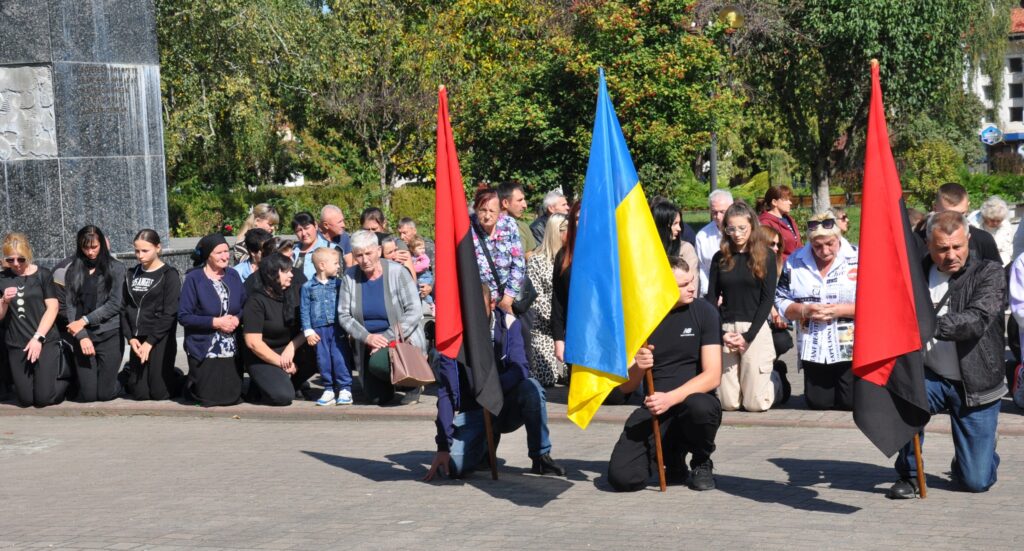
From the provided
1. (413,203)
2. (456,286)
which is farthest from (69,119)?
(413,203)

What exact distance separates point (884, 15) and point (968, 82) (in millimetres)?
32108

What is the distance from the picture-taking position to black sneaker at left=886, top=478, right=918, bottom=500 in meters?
7.48

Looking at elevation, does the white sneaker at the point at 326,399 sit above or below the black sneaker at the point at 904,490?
above

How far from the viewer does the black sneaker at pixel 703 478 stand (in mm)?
7898

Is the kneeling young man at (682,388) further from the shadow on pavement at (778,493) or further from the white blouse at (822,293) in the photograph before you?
the white blouse at (822,293)

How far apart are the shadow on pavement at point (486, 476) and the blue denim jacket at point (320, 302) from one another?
2.34 m

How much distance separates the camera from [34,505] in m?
8.30

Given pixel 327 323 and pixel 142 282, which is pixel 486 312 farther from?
pixel 142 282

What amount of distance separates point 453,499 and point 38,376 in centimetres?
601

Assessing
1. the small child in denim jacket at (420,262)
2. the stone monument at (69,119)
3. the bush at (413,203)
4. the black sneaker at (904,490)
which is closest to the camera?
the black sneaker at (904,490)

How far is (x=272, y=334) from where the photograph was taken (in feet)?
39.8

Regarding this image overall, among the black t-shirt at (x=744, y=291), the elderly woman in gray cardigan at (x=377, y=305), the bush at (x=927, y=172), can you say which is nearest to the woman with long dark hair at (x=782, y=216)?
the black t-shirt at (x=744, y=291)

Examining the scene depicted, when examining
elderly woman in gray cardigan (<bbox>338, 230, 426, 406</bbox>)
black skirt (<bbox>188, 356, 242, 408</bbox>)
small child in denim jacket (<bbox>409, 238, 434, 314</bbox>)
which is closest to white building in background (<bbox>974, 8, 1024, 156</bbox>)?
small child in denim jacket (<bbox>409, 238, 434, 314</bbox>)

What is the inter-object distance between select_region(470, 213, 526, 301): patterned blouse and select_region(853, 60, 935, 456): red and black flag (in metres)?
3.84
